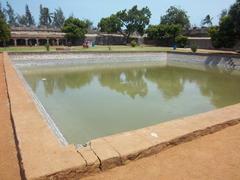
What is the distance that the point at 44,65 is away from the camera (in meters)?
19.9

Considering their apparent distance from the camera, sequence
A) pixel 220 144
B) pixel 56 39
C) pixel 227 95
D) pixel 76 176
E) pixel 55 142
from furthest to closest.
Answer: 1. pixel 56 39
2. pixel 227 95
3. pixel 220 144
4. pixel 55 142
5. pixel 76 176

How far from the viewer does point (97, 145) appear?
2.76m

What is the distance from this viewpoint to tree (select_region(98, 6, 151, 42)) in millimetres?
41531

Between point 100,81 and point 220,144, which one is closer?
point 220,144

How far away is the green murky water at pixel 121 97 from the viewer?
690 cm

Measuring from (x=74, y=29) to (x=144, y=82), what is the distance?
87.8 ft

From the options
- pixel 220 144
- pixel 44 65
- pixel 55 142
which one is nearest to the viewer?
pixel 55 142

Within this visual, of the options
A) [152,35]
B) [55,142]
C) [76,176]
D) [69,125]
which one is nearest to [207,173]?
[76,176]

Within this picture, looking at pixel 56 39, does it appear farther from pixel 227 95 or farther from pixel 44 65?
pixel 227 95

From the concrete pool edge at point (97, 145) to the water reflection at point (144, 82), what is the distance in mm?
6134

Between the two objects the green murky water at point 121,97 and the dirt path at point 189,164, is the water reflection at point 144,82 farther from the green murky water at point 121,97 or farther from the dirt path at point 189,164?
the dirt path at point 189,164

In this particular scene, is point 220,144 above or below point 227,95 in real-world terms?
above

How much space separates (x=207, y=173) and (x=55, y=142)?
1.70 m

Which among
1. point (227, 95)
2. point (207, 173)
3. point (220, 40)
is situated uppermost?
point (220, 40)
